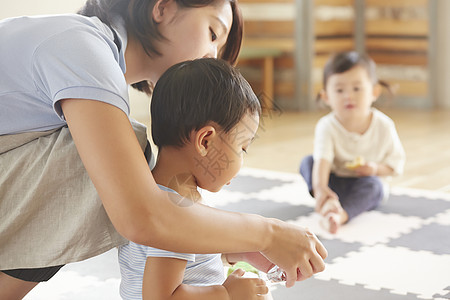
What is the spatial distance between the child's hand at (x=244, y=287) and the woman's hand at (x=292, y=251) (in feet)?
0.26

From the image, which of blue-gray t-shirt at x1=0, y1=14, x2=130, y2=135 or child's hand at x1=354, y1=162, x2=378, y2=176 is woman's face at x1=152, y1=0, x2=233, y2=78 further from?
child's hand at x1=354, y1=162, x2=378, y2=176

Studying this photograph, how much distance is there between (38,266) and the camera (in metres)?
1.04

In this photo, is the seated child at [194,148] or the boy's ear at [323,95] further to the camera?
the boy's ear at [323,95]

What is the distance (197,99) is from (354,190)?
3.78 feet

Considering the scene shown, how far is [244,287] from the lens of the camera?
3.37 feet

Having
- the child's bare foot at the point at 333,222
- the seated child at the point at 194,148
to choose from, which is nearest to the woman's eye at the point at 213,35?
the seated child at the point at 194,148

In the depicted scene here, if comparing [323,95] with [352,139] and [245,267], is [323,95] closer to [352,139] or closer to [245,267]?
[352,139]

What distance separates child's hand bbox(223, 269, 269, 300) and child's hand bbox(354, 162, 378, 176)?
1.05 meters

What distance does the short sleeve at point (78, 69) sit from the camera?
88 centimetres

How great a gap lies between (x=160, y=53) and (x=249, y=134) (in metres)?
0.22

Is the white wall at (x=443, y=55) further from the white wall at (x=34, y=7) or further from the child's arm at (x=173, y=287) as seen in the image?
the child's arm at (x=173, y=287)

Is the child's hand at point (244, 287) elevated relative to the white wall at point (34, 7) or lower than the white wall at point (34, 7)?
lower

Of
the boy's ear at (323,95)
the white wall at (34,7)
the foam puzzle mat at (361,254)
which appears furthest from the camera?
the white wall at (34,7)

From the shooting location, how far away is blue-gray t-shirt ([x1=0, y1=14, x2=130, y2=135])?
2.92 ft
